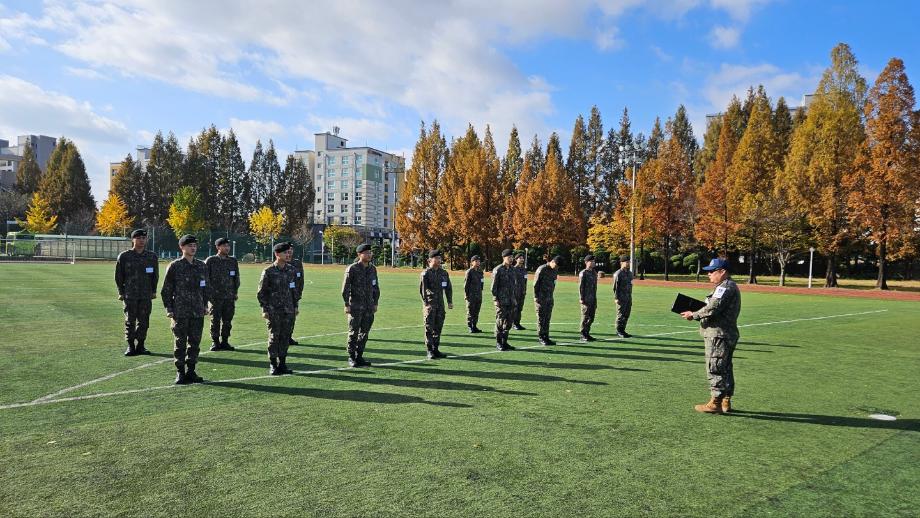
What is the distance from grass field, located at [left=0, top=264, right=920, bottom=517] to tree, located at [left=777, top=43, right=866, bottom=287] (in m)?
33.0

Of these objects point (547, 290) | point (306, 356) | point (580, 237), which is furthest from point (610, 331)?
point (580, 237)

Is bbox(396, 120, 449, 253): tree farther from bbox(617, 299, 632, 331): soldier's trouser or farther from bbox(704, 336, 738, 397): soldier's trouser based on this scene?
bbox(704, 336, 738, 397): soldier's trouser

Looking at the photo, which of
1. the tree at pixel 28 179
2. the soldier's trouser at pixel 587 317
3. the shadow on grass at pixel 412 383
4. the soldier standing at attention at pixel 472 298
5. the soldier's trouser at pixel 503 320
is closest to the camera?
the shadow on grass at pixel 412 383

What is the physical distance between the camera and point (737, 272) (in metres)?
55.9

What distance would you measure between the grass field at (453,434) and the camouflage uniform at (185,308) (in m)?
0.53

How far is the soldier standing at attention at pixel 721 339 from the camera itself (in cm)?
686

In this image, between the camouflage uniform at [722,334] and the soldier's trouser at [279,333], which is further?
the soldier's trouser at [279,333]

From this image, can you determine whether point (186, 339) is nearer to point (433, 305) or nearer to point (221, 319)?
point (221, 319)

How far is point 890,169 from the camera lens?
35.9 metres

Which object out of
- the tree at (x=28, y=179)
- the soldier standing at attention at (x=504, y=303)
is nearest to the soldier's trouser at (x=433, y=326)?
the soldier standing at attention at (x=504, y=303)

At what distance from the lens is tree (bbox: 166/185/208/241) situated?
243 ft

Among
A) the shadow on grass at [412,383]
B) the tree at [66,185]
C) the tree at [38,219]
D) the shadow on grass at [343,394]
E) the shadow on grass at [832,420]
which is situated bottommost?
the shadow on grass at [832,420]

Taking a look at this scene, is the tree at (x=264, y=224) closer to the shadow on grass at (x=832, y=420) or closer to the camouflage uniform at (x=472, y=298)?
the camouflage uniform at (x=472, y=298)

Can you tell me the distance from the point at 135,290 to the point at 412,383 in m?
5.63
